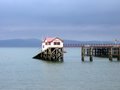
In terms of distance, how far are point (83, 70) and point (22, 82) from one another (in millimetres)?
20762

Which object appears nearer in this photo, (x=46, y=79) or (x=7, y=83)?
(x=7, y=83)

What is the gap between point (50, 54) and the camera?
90875 mm

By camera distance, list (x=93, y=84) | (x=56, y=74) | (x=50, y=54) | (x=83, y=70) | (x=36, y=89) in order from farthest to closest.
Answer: (x=50, y=54) → (x=83, y=70) → (x=56, y=74) → (x=93, y=84) → (x=36, y=89)

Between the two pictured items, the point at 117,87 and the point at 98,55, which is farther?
the point at 98,55

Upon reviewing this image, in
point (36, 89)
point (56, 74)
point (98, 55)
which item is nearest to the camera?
point (36, 89)

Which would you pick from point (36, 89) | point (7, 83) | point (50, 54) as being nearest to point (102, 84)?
point (36, 89)

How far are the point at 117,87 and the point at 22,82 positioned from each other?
13.0m

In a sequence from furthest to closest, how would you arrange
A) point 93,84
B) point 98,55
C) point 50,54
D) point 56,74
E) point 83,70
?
point 98,55, point 50,54, point 83,70, point 56,74, point 93,84

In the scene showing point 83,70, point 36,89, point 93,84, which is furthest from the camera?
point 83,70

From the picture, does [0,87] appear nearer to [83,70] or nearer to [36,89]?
[36,89]

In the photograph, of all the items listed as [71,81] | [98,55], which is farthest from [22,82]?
[98,55]

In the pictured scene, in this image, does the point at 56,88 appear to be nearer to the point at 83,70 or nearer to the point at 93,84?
the point at 93,84

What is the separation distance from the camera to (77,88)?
168ft

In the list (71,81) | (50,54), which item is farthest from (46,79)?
(50,54)
